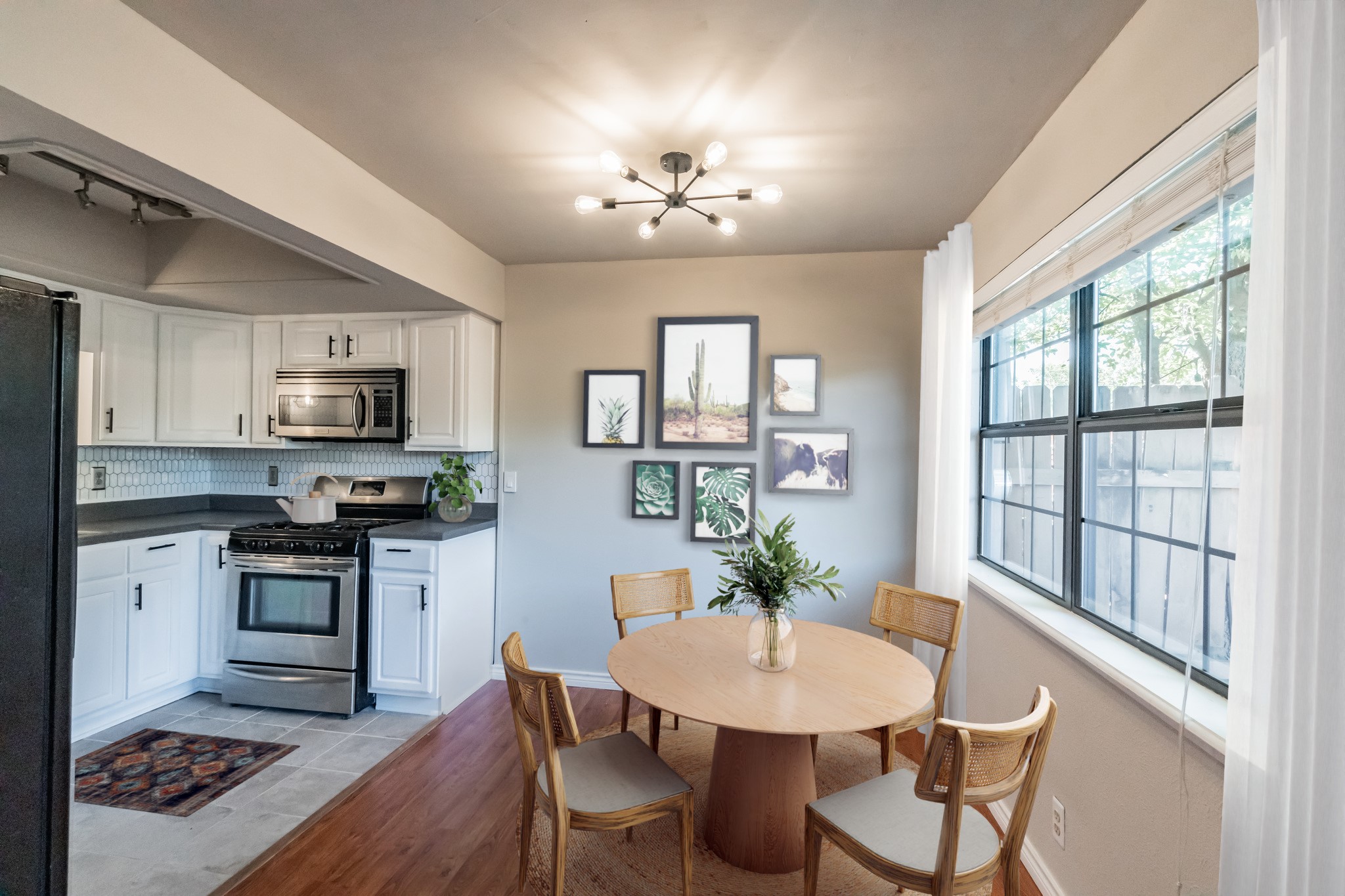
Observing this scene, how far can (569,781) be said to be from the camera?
5.93 ft

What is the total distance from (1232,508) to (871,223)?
2.06 meters

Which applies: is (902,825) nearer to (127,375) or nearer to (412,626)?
(412,626)

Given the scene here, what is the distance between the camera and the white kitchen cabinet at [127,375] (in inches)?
129

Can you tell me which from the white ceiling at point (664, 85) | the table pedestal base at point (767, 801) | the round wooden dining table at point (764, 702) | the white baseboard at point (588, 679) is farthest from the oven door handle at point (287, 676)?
the white ceiling at point (664, 85)

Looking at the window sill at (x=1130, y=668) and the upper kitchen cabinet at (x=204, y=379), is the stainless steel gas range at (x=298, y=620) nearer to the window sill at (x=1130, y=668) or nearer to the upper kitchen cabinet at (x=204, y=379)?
the upper kitchen cabinet at (x=204, y=379)

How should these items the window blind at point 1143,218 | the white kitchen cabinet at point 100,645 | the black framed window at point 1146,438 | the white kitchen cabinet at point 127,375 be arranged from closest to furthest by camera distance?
1. the window blind at point 1143,218
2. the black framed window at point 1146,438
3. the white kitchen cabinet at point 100,645
4. the white kitchen cabinet at point 127,375

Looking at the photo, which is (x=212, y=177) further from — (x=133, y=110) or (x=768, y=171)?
(x=768, y=171)

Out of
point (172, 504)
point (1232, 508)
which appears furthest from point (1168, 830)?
point (172, 504)

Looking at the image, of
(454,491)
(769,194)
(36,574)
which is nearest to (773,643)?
(769,194)

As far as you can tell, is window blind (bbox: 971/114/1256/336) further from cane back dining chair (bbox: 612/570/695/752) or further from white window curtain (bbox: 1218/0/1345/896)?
cane back dining chair (bbox: 612/570/695/752)

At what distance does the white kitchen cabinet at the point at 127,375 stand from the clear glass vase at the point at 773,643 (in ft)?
11.8

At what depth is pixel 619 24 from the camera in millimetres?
1634

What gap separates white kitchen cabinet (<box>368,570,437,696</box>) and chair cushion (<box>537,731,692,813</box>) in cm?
146

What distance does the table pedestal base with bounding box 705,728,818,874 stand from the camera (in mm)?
2037
